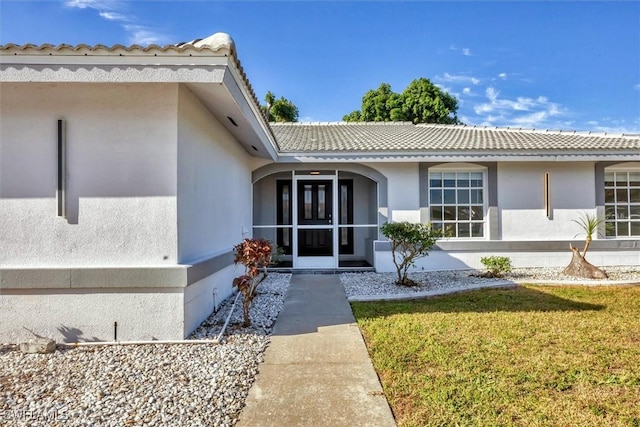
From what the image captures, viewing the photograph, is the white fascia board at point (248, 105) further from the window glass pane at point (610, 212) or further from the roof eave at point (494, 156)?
the window glass pane at point (610, 212)

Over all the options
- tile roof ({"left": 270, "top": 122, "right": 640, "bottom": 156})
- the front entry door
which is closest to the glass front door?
the front entry door

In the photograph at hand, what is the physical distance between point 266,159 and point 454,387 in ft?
28.8

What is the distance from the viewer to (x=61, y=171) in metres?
4.76

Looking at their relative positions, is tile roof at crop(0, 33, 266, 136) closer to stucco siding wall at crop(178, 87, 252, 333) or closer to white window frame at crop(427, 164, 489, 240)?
stucco siding wall at crop(178, 87, 252, 333)

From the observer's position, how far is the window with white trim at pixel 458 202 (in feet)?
35.9

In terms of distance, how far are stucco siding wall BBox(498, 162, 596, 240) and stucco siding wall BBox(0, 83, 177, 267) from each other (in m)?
10.3

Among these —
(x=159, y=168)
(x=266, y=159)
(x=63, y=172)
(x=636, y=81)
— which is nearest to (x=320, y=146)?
(x=266, y=159)

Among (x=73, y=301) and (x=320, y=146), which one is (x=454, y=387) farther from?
(x=320, y=146)

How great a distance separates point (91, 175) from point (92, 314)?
2.07 metres

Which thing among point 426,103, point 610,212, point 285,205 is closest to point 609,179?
point 610,212

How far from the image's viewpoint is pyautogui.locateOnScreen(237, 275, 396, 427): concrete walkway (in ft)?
10.1

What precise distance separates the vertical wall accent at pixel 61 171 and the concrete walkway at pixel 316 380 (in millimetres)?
3692

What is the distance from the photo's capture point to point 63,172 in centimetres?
478

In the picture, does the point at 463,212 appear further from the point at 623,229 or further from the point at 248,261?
the point at 248,261
